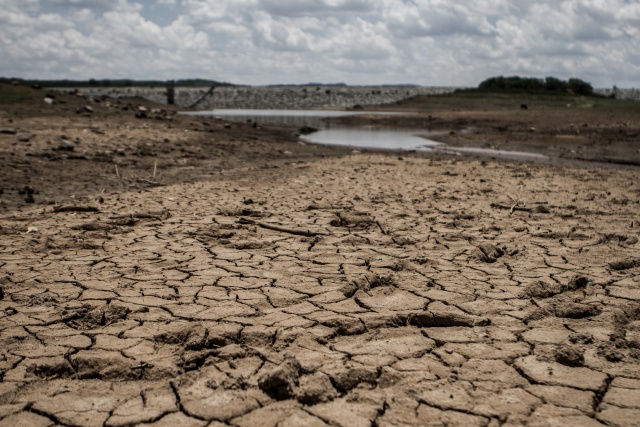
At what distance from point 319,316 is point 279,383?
90 centimetres

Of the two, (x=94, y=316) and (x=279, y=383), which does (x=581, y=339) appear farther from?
(x=94, y=316)

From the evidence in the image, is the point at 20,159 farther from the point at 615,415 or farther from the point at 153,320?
the point at 615,415

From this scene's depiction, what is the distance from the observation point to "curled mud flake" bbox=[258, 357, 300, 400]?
8.11ft

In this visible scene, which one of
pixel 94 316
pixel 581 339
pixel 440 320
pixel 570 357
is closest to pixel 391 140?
pixel 440 320

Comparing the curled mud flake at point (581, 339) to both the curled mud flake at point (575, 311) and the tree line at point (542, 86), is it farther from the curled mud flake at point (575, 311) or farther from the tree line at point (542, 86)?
the tree line at point (542, 86)

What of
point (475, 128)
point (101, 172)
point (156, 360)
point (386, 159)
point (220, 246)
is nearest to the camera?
point (156, 360)

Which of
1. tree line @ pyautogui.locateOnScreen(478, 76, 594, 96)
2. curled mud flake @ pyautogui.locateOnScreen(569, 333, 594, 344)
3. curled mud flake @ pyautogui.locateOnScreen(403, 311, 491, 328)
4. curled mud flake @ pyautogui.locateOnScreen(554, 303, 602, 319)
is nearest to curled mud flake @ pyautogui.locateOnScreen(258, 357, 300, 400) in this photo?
curled mud flake @ pyautogui.locateOnScreen(403, 311, 491, 328)

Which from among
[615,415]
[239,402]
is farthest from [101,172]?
[615,415]

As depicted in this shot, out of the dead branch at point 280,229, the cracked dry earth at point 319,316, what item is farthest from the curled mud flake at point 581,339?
the dead branch at point 280,229

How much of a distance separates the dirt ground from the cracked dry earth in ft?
0.05

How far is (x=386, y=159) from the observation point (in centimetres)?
1129

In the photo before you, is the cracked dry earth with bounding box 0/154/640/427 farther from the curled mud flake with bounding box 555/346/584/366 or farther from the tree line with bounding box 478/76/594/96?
the tree line with bounding box 478/76/594/96

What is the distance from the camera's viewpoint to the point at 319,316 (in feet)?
11.1

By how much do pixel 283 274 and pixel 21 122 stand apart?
33.7 ft
